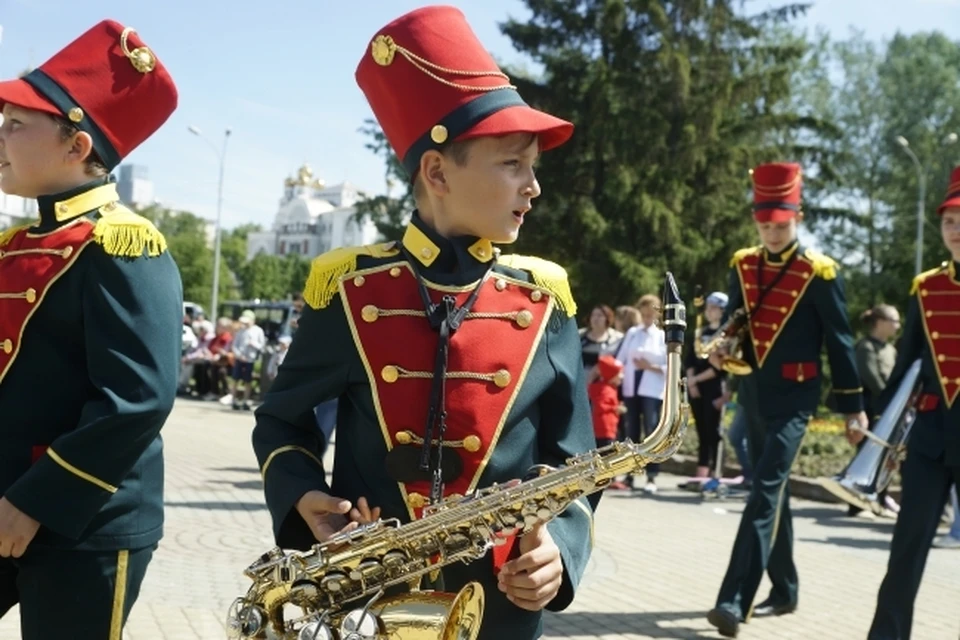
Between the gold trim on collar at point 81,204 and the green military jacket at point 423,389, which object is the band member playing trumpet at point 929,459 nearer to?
the green military jacket at point 423,389

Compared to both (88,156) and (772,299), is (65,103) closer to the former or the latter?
(88,156)

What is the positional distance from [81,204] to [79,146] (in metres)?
0.16

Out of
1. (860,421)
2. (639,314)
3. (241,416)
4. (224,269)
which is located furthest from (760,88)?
(224,269)

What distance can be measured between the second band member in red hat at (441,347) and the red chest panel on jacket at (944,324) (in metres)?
3.53

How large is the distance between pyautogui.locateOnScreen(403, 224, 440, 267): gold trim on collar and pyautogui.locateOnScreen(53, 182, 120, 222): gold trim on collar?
3.26ft

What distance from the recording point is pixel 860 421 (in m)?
7.39

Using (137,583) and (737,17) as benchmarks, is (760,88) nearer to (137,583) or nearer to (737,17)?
(737,17)

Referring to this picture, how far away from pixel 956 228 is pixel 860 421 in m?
1.70

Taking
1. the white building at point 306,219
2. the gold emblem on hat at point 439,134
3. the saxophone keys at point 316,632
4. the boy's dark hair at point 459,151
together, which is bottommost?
the white building at point 306,219

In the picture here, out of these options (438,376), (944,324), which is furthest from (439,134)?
(944,324)

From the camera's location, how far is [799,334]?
7289 mm

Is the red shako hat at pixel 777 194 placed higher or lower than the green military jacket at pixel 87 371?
higher

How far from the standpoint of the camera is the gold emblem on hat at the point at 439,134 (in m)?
A: 2.96

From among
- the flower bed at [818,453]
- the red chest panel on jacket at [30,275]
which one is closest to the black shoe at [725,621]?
the red chest panel on jacket at [30,275]
